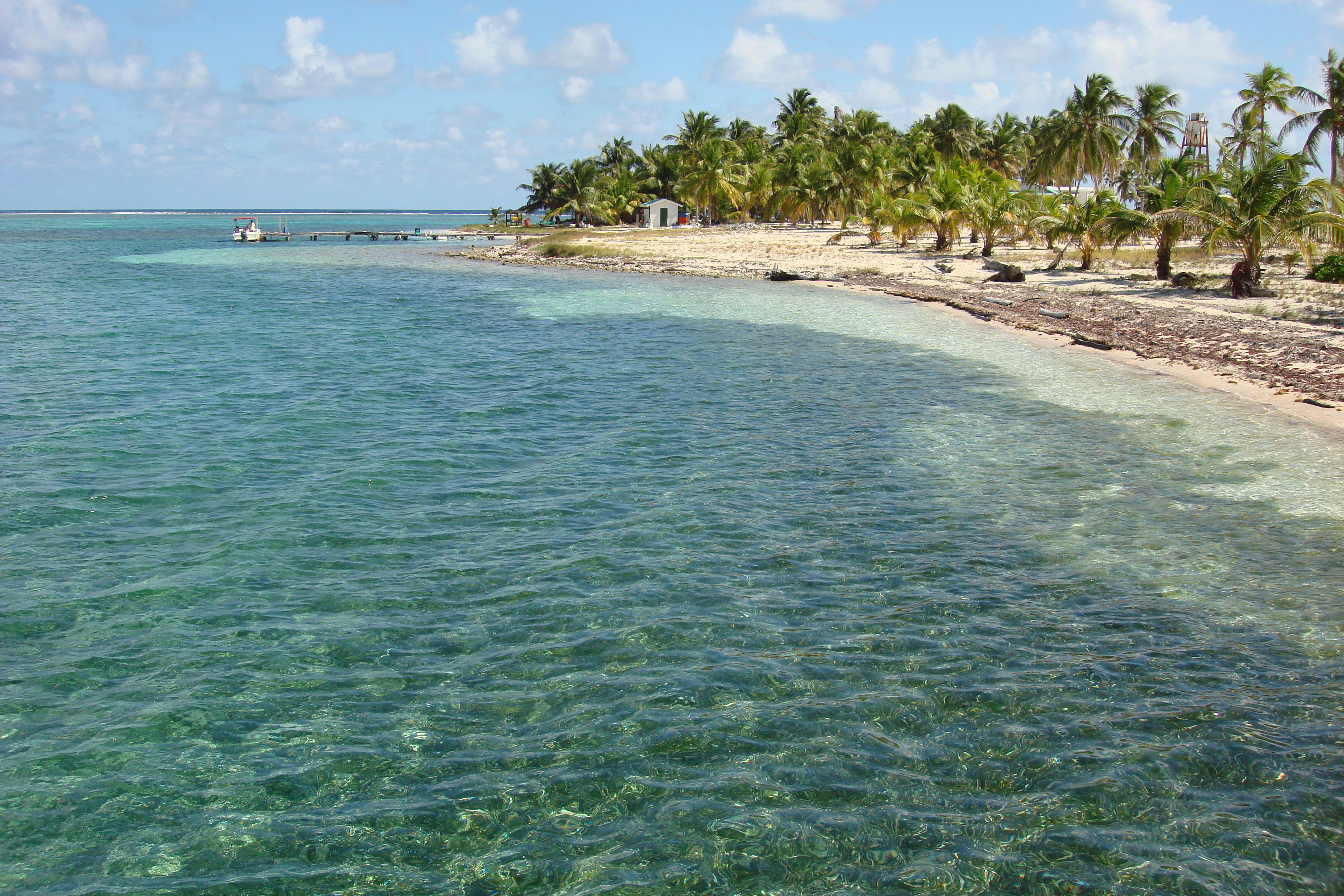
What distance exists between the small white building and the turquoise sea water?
70126mm

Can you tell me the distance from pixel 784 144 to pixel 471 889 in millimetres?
91043

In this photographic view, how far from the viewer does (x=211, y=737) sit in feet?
21.0

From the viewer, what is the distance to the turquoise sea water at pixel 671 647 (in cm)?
528

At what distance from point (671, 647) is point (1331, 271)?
3110 cm

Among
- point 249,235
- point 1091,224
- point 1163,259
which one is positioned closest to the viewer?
point 1163,259

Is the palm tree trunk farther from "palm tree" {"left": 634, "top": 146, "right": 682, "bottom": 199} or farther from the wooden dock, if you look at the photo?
the wooden dock

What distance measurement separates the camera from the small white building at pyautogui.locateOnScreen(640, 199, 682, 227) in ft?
277

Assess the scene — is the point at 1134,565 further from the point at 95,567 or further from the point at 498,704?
the point at 95,567

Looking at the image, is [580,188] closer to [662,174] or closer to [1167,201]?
[662,174]

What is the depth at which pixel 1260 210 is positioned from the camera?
26.5 m

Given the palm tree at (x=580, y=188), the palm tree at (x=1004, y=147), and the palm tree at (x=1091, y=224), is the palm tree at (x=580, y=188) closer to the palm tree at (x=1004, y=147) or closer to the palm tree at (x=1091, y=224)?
the palm tree at (x=1004, y=147)

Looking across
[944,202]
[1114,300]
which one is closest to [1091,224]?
[1114,300]

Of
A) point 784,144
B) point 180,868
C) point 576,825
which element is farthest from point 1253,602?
point 784,144

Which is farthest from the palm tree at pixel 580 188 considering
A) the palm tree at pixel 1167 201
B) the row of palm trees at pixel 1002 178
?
the palm tree at pixel 1167 201
